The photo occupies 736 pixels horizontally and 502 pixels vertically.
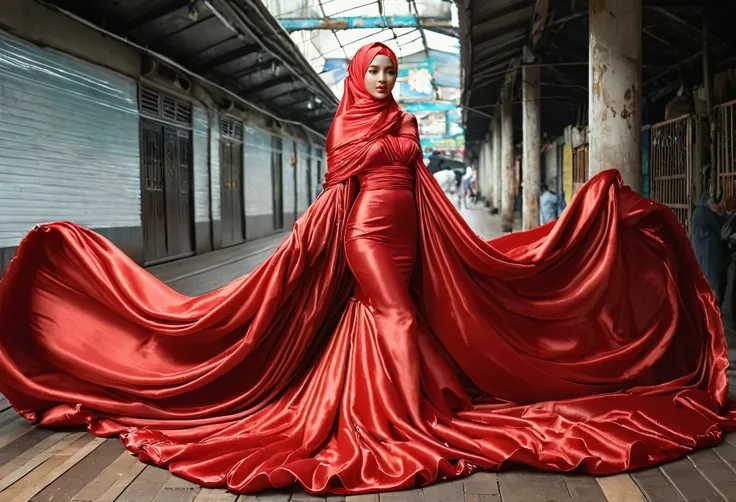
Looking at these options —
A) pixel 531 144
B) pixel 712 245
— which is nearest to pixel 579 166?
pixel 531 144

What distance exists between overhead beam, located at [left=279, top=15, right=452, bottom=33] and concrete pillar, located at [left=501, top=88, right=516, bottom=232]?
21.4 feet

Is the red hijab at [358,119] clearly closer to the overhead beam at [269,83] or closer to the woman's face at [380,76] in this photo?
the woman's face at [380,76]

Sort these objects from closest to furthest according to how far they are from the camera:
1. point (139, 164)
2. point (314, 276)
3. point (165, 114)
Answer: point (314, 276) → point (139, 164) → point (165, 114)

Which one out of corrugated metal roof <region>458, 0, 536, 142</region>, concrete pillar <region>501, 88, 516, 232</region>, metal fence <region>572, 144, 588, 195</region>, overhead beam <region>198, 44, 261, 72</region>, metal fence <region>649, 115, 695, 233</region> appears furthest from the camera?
concrete pillar <region>501, 88, 516, 232</region>

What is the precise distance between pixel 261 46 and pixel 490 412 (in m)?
10.1

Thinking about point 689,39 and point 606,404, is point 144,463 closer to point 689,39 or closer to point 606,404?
point 606,404

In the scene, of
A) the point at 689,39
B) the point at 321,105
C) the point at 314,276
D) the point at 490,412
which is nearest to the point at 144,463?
the point at 314,276

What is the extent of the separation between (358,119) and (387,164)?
254 mm

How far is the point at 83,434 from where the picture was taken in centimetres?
346

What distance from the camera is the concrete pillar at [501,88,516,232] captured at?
16609 millimetres

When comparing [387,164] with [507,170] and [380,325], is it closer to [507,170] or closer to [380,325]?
[380,325]

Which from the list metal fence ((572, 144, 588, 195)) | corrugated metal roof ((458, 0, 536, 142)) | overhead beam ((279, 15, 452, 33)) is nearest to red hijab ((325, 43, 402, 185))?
corrugated metal roof ((458, 0, 536, 142))

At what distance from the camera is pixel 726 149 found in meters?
7.86

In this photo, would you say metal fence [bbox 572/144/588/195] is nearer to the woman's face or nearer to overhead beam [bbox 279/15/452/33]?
overhead beam [bbox 279/15/452/33]
